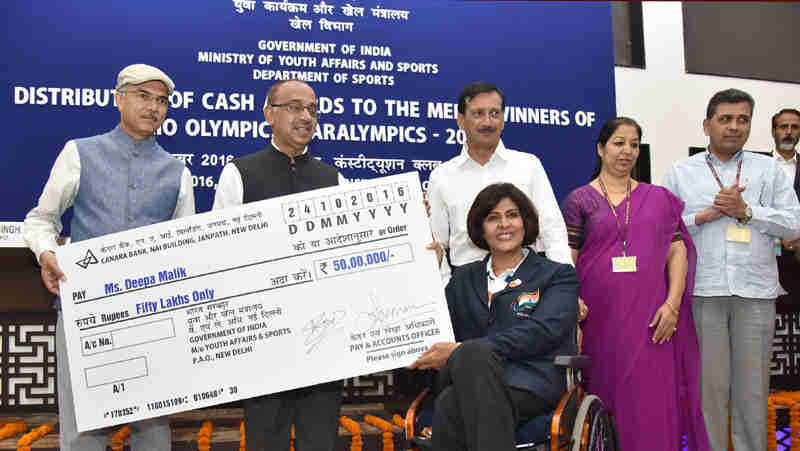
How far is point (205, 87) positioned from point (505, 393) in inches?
94.7

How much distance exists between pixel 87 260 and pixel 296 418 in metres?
0.84

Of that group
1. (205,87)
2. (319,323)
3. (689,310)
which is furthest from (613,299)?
(205,87)

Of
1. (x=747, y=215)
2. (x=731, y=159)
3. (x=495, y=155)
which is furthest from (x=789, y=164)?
(x=495, y=155)

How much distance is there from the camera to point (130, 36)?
341cm

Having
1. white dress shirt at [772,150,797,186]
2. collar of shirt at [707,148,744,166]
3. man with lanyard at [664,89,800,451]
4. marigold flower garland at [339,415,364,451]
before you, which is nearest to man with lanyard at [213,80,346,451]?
marigold flower garland at [339,415,364,451]

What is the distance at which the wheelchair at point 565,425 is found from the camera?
1.92m

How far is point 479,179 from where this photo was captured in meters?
2.68

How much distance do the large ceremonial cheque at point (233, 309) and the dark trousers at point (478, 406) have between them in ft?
0.52

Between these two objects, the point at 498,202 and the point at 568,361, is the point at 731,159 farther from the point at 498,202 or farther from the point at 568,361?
the point at 568,361

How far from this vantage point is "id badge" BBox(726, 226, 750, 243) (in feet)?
9.12

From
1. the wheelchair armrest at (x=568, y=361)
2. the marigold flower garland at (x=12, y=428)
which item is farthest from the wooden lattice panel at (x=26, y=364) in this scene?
the wheelchair armrest at (x=568, y=361)

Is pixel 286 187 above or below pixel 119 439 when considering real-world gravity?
above
